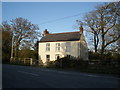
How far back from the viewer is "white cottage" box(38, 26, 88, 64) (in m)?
32.0

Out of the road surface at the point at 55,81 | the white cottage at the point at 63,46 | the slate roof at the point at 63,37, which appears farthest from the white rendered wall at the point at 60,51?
the road surface at the point at 55,81

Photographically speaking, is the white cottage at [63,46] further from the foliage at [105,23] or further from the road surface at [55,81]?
the road surface at [55,81]

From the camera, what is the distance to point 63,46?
33.2 meters

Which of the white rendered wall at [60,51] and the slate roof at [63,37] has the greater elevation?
the slate roof at [63,37]

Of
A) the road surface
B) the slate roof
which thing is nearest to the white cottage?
the slate roof

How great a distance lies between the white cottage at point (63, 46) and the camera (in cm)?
3200

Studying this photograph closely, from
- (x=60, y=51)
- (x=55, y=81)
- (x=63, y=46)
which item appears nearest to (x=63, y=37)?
(x=63, y=46)

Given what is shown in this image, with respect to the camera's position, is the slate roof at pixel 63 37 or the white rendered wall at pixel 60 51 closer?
the white rendered wall at pixel 60 51

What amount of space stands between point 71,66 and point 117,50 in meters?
11.2

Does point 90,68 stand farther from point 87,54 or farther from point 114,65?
point 87,54

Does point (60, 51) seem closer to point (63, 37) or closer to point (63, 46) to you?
point (63, 46)

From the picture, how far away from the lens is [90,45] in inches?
1383

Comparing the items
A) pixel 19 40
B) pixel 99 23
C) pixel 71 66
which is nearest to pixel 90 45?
pixel 99 23

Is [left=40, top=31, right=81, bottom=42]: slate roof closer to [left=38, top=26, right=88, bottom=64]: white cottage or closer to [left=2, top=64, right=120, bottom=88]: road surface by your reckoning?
[left=38, top=26, right=88, bottom=64]: white cottage
